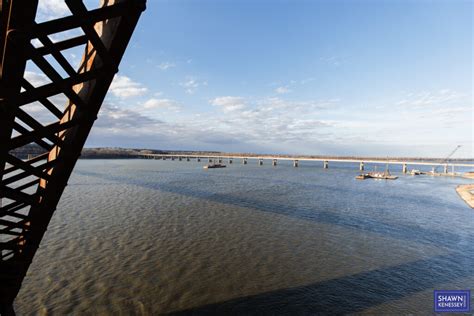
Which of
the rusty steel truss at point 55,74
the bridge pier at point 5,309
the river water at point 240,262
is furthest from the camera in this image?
the river water at point 240,262

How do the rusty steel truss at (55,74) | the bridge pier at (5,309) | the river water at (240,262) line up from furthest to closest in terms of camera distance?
the river water at (240,262)
the bridge pier at (5,309)
the rusty steel truss at (55,74)

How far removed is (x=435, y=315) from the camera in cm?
974

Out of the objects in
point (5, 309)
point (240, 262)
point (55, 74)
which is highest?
point (55, 74)

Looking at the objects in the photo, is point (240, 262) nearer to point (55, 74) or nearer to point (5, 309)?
point (5, 309)

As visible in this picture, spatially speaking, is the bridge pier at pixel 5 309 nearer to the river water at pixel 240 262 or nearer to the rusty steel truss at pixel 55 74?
the river water at pixel 240 262

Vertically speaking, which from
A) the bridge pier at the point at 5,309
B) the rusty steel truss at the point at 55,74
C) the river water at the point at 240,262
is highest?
the rusty steel truss at the point at 55,74

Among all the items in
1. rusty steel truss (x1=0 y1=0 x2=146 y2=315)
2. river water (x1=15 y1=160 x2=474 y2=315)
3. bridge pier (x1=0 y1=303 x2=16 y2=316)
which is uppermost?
rusty steel truss (x1=0 y1=0 x2=146 y2=315)

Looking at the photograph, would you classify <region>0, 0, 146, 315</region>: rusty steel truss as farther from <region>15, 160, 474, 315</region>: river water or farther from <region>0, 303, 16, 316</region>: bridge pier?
<region>15, 160, 474, 315</region>: river water

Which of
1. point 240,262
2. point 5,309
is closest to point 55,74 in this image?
A: point 5,309

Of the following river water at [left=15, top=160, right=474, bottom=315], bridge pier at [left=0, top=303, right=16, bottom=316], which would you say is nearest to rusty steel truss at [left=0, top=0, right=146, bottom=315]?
bridge pier at [left=0, top=303, right=16, bottom=316]

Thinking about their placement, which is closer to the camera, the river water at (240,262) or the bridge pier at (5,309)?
the bridge pier at (5,309)

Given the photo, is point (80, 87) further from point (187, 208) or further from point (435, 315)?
point (187, 208)

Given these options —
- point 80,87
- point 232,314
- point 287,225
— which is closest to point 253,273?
point 232,314

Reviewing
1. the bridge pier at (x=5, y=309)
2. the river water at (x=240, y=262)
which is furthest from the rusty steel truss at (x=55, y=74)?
the river water at (x=240, y=262)
